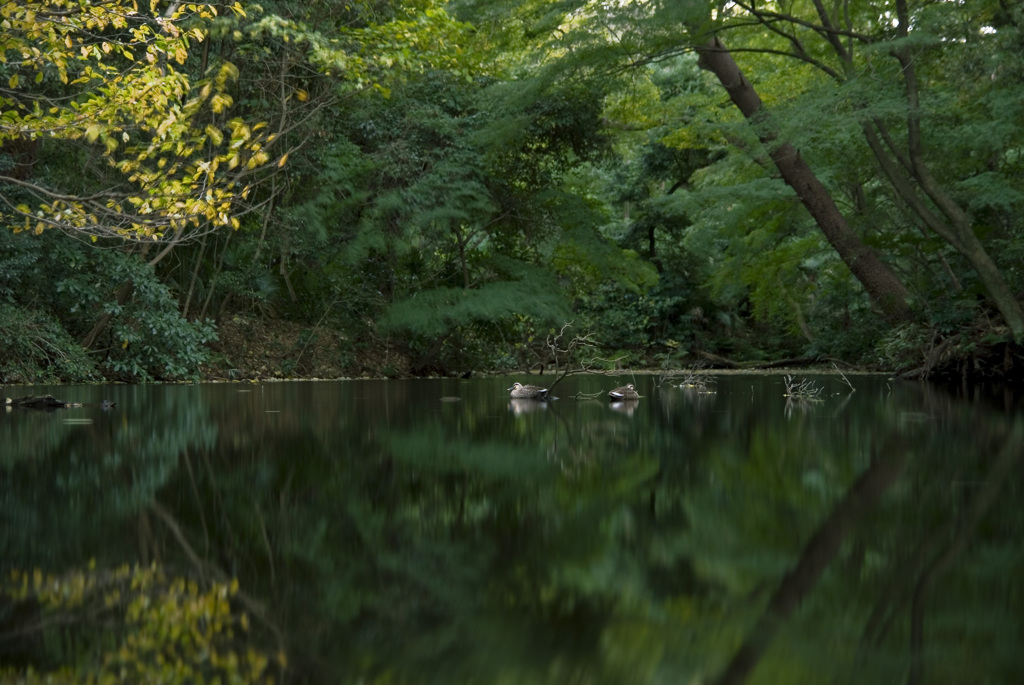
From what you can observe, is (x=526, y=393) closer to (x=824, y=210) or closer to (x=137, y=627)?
(x=824, y=210)

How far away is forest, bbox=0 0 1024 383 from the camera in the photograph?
1077 centimetres

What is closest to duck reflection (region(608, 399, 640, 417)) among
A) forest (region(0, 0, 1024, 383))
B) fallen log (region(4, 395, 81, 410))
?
forest (region(0, 0, 1024, 383))

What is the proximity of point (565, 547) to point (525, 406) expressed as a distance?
595cm

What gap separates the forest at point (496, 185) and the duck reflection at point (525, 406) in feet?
5.31

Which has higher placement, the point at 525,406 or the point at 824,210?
the point at 824,210

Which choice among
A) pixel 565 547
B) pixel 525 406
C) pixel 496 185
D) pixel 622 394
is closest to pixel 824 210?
pixel 496 185

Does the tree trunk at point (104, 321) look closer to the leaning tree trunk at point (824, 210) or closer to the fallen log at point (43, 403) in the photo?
→ the fallen log at point (43, 403)

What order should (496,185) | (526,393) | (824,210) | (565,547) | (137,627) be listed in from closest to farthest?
(137,627), (565,547), (526,393), (824,210), (496,185)

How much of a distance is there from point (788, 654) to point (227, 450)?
3.12 metres

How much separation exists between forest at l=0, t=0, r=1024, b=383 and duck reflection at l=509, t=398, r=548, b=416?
162 cm

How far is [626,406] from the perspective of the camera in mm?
7809

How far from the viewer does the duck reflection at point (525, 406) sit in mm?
7124

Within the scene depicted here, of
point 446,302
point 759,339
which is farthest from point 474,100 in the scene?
point 759,339

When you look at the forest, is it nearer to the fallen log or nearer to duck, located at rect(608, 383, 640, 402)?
duck, located at rect(608, 383, 640, 402)
